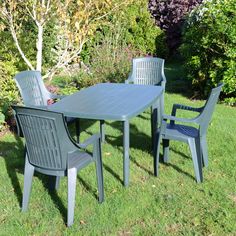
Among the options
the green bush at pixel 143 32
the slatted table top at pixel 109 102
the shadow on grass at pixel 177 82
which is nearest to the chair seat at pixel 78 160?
the slatted table top at pixel 109 102

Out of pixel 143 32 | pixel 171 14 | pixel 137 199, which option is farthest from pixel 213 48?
pixel 171 14

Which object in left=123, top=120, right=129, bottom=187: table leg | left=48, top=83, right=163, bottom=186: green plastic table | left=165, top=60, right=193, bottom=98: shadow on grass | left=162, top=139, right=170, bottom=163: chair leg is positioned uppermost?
left=48, top=83, right=163, bottom=186: green plastic table

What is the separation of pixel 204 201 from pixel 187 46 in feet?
15.9

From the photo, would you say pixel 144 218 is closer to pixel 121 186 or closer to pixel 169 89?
pixel 121 186

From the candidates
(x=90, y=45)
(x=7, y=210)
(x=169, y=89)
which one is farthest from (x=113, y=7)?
(x=7, y=210)

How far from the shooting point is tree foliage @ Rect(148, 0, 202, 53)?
1235 centimetres

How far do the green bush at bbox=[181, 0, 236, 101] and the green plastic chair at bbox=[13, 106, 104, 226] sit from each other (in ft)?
14.4

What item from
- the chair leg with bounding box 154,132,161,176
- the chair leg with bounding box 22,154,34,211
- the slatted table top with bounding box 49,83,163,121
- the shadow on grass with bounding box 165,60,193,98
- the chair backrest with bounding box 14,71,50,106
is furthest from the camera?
the shadow on grass with bounding box 165,60,193,98

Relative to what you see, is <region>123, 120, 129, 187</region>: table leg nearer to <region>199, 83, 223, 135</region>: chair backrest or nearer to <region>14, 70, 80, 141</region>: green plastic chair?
<region>199, 83, 223, 135</region>: chair backrest

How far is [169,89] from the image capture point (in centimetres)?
852

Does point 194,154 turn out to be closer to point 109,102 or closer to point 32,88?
point 109,102

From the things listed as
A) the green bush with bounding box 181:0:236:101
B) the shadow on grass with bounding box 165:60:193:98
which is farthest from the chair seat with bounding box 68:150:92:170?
the shadow on grass with bounding box 165:60:193:98

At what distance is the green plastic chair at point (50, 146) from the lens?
3066mm

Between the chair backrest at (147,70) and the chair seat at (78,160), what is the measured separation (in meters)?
3.18
